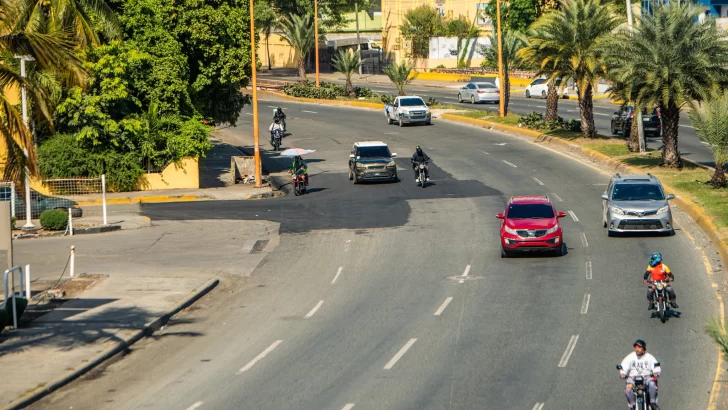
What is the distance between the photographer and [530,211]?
1158 inches

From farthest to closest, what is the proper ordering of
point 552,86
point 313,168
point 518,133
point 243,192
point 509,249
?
1. point 518,133
2. point 552,86
3. point 313,168
4. point 243,192
5. point 509,249

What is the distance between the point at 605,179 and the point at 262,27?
241 ft

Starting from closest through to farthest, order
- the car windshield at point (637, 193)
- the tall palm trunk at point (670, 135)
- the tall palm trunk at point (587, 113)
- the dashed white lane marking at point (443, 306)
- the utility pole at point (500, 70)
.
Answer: the dashed white lane marking at point (443, 306)
the car windshield at point (637, 193)
the tall palm trunk at point (670, 135)
the tall palm trunk at point (587, 113)
the utility pole at point (500, 70)

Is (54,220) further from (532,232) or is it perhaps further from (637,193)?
(637,193)

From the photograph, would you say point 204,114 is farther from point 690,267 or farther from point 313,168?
point 690,267

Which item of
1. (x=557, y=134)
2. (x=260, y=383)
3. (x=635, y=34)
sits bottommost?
(x=260, y=383)

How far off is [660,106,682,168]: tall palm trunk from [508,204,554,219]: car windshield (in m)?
14.0

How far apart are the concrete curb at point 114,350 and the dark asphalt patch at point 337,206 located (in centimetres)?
920

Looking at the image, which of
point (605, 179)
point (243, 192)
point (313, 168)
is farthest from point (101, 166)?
point (605, 179)

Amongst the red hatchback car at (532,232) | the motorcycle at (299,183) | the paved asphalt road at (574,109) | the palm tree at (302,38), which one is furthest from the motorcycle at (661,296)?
the palm tree at (302,38)

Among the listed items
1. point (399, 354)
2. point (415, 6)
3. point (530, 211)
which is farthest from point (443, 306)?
point (415, 6)

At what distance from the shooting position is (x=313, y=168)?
163 feet

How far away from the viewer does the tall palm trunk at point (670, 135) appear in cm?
4128

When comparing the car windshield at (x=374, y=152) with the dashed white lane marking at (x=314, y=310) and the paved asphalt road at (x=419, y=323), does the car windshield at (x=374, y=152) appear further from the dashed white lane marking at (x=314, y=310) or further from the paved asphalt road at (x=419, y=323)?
the dashed white lane marking at (x=314, y=310)
